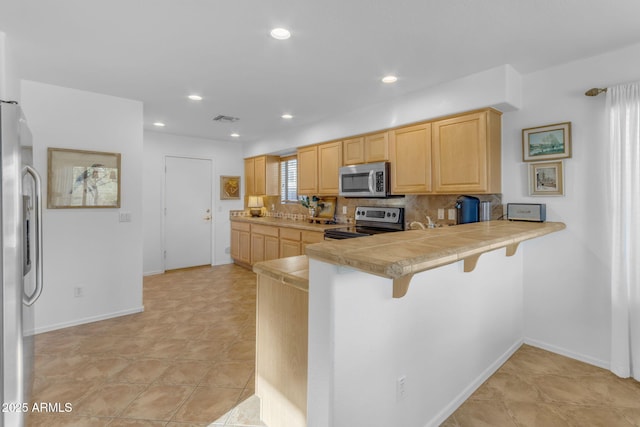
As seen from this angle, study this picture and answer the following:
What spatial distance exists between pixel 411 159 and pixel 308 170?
5.99 ft

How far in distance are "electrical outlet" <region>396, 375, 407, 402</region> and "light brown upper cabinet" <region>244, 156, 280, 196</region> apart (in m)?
4.47

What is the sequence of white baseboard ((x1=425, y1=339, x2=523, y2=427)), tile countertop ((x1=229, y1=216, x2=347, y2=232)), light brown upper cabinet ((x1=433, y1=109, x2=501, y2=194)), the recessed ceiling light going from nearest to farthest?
white baseboard ((x1=425, y1=339, x2=523, y2=427)) < the recessed ceiling light < light brown upper cabinet ((x1=433, y1=109, x2=501, y2=194)) < tile countertop ((x1=229, y1=216, x2=347, y2=232))

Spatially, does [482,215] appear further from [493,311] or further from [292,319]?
[292,319]

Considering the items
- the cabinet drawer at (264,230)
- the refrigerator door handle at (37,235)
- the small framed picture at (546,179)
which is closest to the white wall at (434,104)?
the small framed picture at (546,179)

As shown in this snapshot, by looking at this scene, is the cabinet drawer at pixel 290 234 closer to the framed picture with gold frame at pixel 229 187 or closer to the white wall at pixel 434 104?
the white wall at pixel 434 104

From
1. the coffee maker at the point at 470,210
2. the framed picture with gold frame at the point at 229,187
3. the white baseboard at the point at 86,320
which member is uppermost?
the framed picture with gold frame at the point at 229,187

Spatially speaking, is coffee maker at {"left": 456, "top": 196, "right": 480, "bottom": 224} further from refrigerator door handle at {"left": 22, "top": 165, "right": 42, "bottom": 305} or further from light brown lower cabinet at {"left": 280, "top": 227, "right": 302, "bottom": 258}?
refrigerator door handle at {"left": 22, "top": 165, "right": 42, "bottom": 305}

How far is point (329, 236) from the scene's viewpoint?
3.94m

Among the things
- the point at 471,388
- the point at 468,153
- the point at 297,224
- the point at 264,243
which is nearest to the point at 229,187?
the point at 264,243

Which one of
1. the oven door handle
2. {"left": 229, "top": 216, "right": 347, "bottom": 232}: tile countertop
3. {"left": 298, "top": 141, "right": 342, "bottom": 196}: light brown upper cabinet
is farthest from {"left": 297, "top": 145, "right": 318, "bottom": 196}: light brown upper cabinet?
the oven door handle

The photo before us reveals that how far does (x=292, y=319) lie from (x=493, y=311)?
167cm

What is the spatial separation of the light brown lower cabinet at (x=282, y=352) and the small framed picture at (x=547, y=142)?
2.46 metres

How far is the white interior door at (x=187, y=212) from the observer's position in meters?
5.50

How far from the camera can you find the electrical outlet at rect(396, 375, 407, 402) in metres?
1.57
